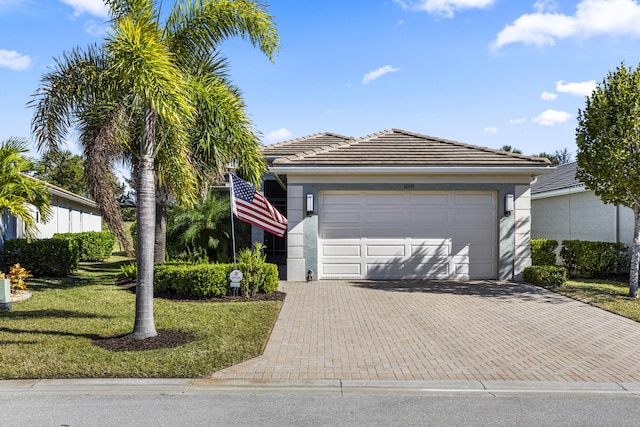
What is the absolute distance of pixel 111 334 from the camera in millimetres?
7895

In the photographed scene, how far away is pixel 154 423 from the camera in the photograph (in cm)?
463

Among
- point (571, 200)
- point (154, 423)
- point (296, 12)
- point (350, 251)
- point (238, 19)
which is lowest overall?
point (154, 423)

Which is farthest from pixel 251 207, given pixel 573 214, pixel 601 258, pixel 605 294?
pixel 573 214

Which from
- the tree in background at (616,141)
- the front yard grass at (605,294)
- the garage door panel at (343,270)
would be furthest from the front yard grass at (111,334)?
the tree in background at (616,141)

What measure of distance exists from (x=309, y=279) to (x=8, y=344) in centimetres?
785

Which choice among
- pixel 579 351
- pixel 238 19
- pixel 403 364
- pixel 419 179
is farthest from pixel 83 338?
pixel 419 179

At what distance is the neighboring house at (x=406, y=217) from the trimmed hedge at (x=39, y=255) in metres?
Result: 7.33

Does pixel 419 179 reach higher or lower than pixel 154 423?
higher

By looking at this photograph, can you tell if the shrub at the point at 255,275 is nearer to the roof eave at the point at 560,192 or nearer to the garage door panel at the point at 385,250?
the garage door panel at the point at 385,250

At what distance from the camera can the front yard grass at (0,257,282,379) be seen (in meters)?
6.11

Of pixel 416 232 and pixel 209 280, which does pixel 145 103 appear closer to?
pixel 209 280

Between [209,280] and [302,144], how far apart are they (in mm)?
9125

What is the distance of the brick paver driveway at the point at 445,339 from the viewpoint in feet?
20.2

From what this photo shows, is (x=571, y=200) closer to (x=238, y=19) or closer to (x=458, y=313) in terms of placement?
(x=458, y=313)
